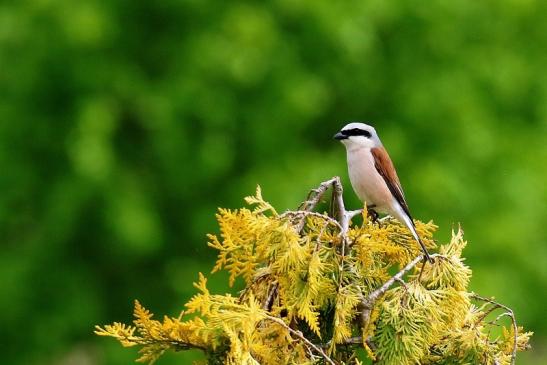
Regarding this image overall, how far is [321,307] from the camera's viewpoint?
3.28 metres

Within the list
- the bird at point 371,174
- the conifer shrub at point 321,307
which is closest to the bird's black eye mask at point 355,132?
the bird at point 371,174

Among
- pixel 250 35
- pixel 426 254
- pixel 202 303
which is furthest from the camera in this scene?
pixel 250 35

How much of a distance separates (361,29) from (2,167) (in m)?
3.96

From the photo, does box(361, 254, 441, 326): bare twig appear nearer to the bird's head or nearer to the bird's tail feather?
the bird's tail feather

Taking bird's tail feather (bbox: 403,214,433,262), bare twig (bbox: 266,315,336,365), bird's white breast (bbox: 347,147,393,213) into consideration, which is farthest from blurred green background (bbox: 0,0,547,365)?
bare twig (bbox: 266,315,336,365)

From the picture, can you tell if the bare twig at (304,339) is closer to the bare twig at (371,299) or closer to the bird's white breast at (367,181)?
the bare twig at (371,299)

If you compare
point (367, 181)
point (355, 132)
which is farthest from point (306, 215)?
point (355, 132)

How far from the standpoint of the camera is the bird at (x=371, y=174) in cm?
457

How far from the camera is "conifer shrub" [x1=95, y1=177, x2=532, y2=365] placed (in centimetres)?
313

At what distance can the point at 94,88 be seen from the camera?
10164 millimetres

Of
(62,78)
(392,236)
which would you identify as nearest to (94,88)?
(62,78)

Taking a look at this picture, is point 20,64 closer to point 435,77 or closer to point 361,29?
point 361,29

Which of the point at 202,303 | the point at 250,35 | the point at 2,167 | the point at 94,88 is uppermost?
the point at 250,35

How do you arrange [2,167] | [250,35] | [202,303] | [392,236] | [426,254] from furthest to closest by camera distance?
[2,167] → [250,35] → [392,236] → [426,254] → [202,303]
